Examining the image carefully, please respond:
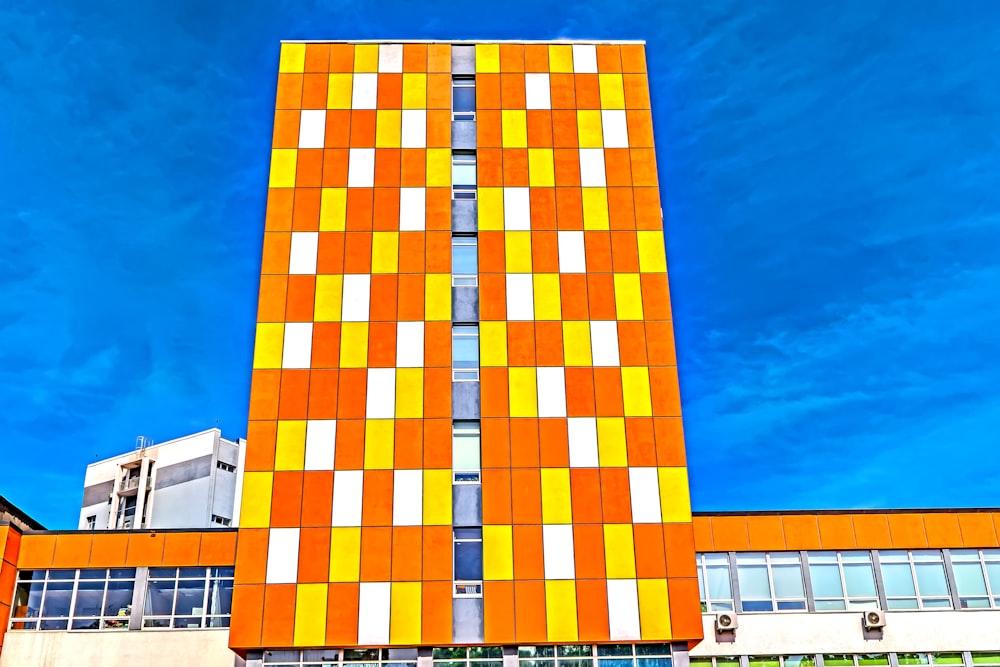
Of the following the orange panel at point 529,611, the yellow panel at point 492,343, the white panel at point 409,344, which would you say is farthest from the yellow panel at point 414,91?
the orange panel at point 529,611

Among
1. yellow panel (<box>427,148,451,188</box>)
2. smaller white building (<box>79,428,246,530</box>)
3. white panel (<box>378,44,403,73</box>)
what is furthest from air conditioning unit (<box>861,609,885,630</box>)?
smaller white building (<box>79,428,246,530</box>)

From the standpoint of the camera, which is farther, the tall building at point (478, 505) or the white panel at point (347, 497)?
the white panel at point (347, 497)

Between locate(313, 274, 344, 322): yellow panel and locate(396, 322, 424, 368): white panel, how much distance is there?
263 centimetres

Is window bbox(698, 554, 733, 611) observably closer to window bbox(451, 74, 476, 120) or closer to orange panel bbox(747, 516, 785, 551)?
orange panel bbox(747, 516, 785, 551)

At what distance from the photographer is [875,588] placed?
3484cm

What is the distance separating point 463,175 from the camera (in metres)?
40.1

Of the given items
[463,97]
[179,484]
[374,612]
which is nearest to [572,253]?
[463,97]

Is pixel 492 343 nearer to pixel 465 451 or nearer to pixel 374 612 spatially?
pixel 465 451

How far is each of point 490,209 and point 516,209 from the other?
3.63ft

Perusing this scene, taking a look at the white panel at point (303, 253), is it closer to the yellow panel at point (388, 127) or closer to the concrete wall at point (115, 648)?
the yellow panel at point (388, 127)

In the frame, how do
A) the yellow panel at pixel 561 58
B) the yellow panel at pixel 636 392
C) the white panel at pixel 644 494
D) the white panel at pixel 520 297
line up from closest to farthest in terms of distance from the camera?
the white panel at pixel 644 494, the yellow panel at pixel 636 392, the white panel at pixel 520 297, the yellow panel at pixel 561 58

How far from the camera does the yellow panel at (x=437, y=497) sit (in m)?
33.5

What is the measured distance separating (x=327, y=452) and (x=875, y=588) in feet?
69.9

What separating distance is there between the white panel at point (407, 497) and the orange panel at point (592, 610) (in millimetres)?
6325
